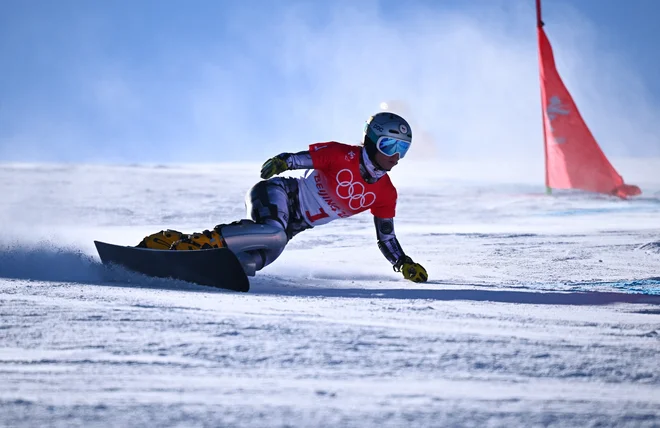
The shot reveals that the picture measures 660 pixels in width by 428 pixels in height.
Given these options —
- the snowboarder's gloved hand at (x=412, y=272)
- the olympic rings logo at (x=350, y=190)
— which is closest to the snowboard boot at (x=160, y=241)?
the olympic rings logo at (x=350, y=190)

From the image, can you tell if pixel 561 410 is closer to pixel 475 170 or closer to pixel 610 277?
pixel 610 277

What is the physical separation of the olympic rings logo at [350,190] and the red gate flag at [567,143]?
12.1 m

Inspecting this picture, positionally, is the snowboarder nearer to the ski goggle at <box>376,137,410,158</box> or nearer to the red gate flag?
the ski goggle at <box>376,137,410,158</box>

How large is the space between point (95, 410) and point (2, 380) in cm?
50

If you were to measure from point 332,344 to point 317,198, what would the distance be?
2794 mm

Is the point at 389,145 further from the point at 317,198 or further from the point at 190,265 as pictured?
the point at 190,265

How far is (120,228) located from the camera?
39.6 ft

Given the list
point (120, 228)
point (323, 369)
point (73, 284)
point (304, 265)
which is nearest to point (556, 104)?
point (120, 228)

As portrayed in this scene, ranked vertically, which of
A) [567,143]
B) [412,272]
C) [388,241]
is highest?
[567,143]

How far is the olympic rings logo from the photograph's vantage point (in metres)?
5.84

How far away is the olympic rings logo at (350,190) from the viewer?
5840mm

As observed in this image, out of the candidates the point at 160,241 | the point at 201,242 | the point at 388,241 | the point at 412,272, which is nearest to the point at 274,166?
the point at 201,242

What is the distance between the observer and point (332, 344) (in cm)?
324

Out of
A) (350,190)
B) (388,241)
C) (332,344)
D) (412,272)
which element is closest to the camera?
(332,344)
